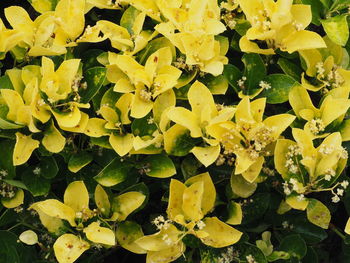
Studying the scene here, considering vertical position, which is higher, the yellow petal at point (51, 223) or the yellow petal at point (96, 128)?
the yellow petal at point (96, 128)

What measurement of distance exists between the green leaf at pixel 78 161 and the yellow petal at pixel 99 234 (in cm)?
20

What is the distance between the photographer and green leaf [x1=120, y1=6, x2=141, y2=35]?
2.10m

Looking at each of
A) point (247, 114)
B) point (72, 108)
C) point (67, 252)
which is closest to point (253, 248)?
point (247, 114)

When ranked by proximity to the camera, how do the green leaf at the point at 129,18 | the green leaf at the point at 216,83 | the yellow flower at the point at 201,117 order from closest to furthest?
the yellow flower at the point at 201,117 < the green leaf at the point at 216,83 < the green leaf at the point at 129,18

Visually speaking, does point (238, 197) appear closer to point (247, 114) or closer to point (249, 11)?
point (247, 114)

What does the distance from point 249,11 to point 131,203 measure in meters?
0.76

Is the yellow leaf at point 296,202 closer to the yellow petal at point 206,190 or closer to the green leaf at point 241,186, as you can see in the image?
the green leaf at point 241,186

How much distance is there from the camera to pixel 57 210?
185 cm

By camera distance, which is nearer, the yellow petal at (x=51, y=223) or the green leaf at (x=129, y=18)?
the yellow petal at (x=51, y=223)

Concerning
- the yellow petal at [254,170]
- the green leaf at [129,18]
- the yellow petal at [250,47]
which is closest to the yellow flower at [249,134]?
the yellow petal at [254,170]

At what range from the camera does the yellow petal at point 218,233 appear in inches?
73.2

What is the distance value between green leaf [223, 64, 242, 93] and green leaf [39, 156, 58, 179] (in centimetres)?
66

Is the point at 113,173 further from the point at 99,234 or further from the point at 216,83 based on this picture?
the point at 216,83

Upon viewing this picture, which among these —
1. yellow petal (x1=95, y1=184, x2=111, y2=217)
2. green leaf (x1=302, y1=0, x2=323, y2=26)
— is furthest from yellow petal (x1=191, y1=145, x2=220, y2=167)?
green leaf (x1=302, y1=0, x2=323, y2=26)
